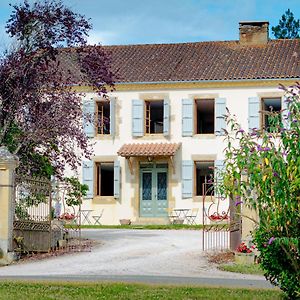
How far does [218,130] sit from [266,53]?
4054mm

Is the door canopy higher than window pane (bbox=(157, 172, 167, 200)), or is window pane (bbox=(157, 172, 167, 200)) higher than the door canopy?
the door canopy

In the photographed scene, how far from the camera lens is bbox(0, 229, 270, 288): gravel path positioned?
16.4 m

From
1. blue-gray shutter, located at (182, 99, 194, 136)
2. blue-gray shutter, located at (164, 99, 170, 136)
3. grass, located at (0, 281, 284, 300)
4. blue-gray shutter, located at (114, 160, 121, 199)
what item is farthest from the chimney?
grass, located at (0, 281, 284, 300)

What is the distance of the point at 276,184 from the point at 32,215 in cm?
1037

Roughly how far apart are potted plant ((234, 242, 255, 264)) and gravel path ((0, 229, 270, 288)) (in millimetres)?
614

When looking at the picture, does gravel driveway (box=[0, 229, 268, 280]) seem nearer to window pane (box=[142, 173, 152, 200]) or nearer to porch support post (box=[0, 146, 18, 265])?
porch support post (box=[0, 146, 18, 265])

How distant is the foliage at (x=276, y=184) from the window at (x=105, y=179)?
925 inches

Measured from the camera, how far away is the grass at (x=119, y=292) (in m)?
12.4

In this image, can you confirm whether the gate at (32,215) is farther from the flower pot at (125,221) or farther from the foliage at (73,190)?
the flower pot at (125,221)

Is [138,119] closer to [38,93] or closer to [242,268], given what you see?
[38,93]

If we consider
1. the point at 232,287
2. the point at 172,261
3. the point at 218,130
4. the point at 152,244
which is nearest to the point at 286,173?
the point at 232,287

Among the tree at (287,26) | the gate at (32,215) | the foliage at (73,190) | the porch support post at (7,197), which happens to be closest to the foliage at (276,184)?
the porch support post at (7,197)

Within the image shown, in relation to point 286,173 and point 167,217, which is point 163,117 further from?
point 286,173

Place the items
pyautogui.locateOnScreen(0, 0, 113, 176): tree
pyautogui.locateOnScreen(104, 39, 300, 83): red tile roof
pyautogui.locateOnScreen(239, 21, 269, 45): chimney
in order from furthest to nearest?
pyautogui.locateOnScreen(239, 21, 269, 45): chimney → pyautogui.locateOnScreen(104, 39, 300, 83): red tile roof → pyautogui.locateOnScreen(0, 0, 113, 176): tree
